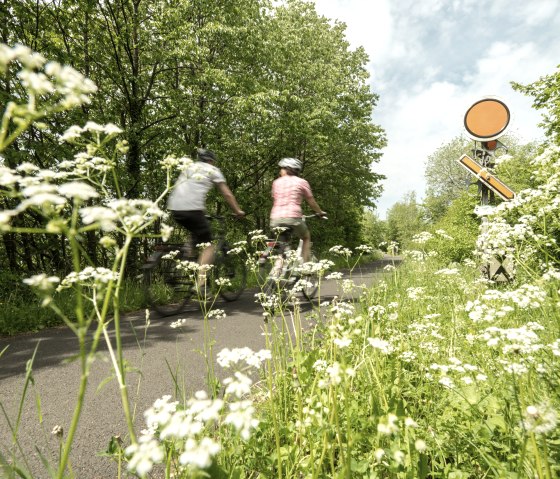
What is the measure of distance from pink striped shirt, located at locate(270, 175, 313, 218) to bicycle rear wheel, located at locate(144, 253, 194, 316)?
1944 mm

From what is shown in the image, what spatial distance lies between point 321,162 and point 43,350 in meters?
19.2

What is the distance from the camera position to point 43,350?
3.52m

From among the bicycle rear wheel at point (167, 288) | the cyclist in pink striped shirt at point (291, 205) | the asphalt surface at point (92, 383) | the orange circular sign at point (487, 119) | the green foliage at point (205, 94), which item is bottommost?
the asphalt surface at point (92, 383)

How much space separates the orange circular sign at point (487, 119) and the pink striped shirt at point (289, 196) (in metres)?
2.56

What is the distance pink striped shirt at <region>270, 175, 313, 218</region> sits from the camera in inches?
217

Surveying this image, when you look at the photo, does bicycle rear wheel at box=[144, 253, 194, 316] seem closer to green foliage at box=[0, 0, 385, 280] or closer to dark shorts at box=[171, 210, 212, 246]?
dark shorts at box=[171, 210, 212, 246]

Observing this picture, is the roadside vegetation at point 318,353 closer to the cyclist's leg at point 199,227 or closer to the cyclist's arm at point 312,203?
the cyclist's leg at point 199,227

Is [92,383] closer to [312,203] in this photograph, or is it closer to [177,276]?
[177,276]

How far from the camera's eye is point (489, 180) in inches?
157

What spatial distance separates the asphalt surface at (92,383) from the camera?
1.82m

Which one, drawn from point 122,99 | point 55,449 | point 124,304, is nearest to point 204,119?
point 122,99

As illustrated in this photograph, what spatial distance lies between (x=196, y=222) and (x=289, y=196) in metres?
1.67

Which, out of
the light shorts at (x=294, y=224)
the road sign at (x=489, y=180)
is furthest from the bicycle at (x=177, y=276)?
the road sign at (x=489, y=180)

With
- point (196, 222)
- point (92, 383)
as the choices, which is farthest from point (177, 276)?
point (92, 383)
